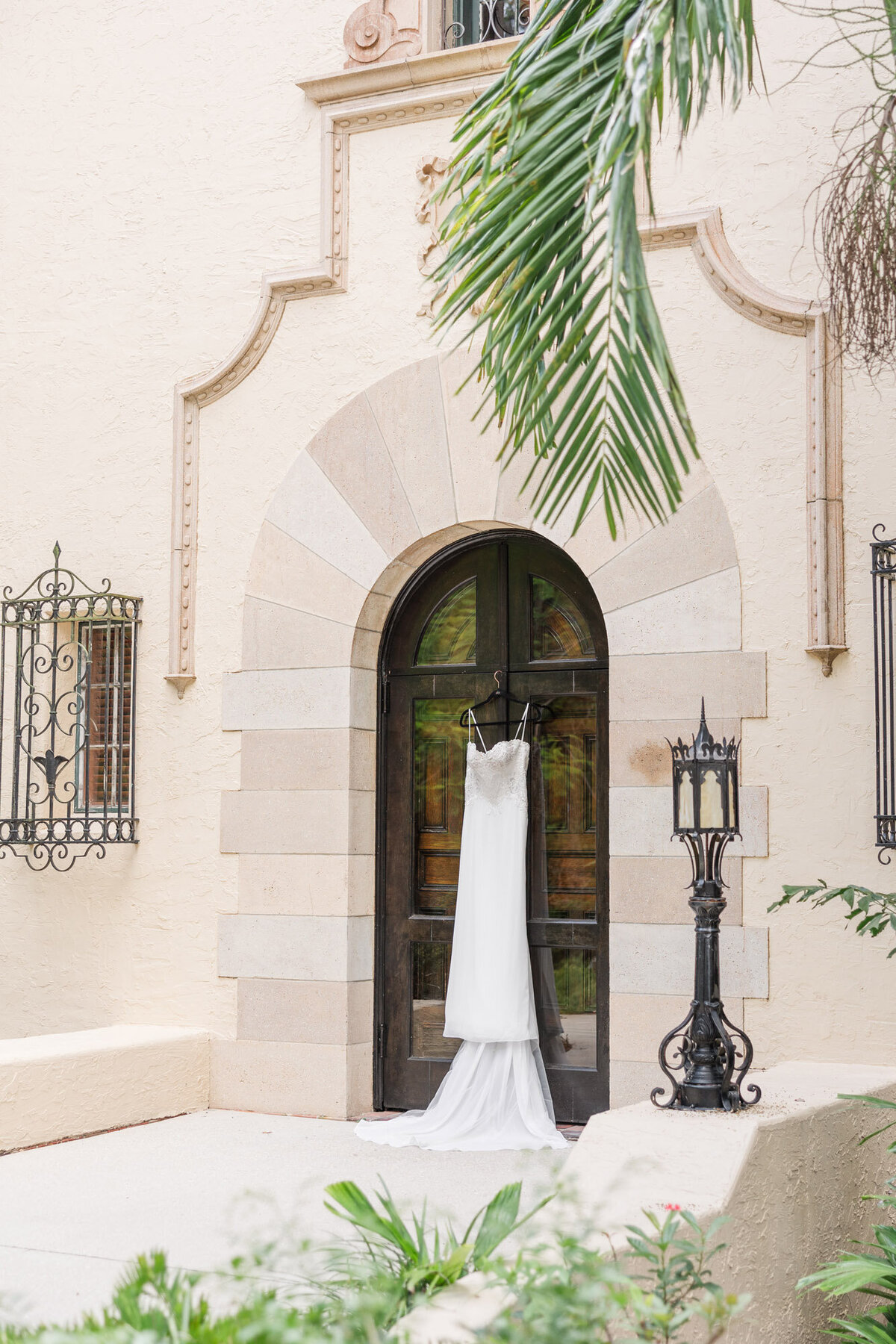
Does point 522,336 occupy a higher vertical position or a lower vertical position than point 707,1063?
higher

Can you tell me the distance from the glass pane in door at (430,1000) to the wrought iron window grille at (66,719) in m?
1.70

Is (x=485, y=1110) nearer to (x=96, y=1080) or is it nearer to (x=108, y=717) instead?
(x=96, y=1080)

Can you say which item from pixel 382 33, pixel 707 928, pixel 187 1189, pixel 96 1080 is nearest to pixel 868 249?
pixel 707 928

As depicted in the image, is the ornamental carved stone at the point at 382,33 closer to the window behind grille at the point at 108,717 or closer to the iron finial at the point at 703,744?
the window behind grille at the point at 108,717

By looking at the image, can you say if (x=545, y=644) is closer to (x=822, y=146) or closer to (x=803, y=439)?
(x=803, y=439)

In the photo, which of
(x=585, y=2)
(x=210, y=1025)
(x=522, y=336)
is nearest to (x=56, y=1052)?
(x=210, y=1025)

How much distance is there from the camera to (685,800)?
16.4ft

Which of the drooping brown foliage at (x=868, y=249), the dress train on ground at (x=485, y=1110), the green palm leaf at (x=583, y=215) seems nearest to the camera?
the green palm leaf at (x=583, y=215)

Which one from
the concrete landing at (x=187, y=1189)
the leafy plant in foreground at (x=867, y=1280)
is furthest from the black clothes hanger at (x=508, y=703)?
the leafy plant in foreground at (x=867, y=1280)

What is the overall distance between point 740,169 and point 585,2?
217 centimetres

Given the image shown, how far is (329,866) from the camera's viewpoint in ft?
22.8

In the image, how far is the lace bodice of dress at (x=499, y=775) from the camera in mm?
6703

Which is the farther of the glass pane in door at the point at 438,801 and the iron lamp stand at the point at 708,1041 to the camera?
the glass pane in door at the point at 438,801

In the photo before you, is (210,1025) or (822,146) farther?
(210,1025)
